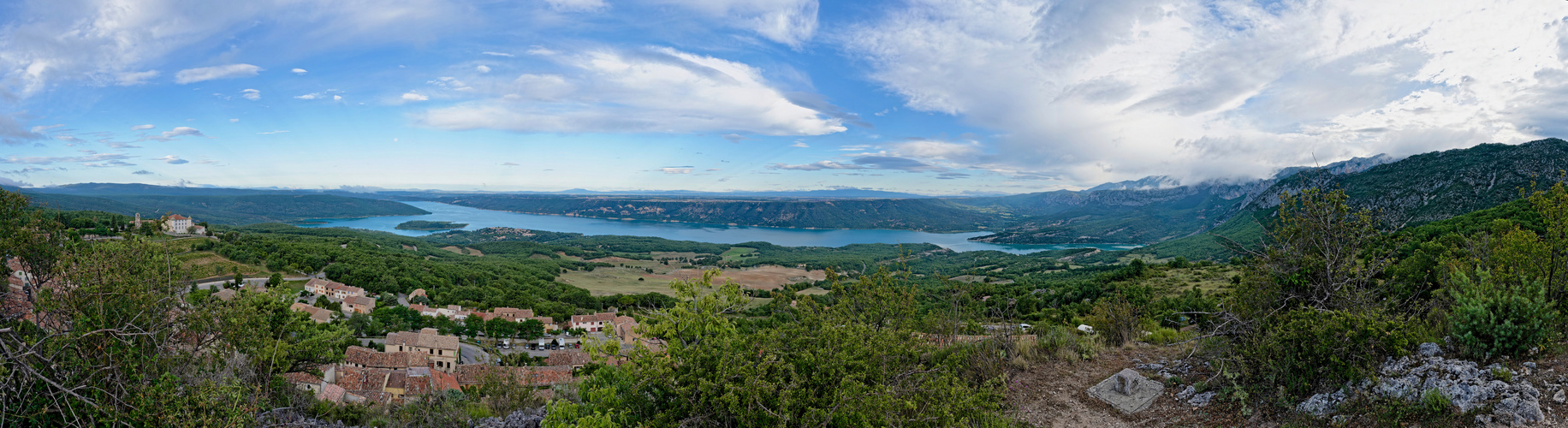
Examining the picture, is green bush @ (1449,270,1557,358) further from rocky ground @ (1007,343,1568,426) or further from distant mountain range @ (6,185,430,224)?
distant mountain range @ (6,185,430,224)

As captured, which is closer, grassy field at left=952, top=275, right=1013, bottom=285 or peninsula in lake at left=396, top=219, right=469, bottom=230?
grassy field at left=952, top=275, right=1013, bottom=285

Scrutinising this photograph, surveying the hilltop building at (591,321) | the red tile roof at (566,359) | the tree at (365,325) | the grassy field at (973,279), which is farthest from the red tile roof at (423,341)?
the grassy field at (973,279)

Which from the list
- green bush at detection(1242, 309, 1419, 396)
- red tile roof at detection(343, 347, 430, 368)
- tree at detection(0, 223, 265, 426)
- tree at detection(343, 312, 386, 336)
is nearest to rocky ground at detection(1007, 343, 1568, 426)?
green bush at detection(1242, 309, 1419, 396)

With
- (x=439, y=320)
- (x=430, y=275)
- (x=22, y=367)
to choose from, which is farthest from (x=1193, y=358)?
(x=430, y=275)

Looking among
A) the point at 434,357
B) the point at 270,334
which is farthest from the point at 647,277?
the point at 270,334

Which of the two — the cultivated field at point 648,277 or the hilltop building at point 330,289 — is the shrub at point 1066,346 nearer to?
the cultivated field at point 648,277

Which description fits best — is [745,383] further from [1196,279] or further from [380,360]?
[1196,279]

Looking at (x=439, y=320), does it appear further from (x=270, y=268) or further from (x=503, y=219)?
(x=503, y=219)
